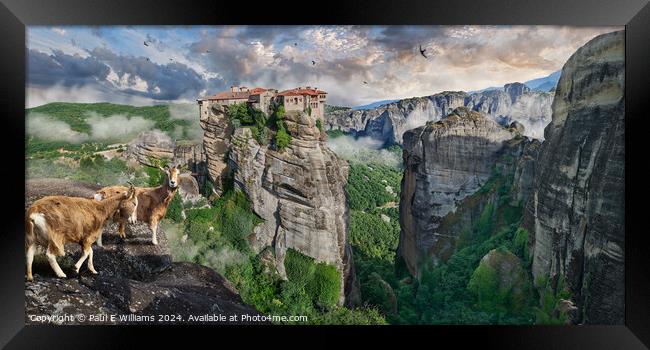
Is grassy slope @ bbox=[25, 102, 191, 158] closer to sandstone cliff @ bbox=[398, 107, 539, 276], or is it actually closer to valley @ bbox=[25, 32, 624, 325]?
valley @ bbox=[25, 32, 624, 325]

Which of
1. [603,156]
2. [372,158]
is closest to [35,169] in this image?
[372,158]

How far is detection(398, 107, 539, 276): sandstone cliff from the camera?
253 inches

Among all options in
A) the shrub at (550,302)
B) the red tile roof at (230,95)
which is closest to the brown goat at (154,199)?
the red tile roof at (230,95)

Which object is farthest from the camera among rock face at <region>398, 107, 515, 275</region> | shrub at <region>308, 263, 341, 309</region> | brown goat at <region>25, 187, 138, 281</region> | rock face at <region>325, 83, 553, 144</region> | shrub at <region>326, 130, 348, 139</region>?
rock face at <region>398, 107, 515, 275</region>

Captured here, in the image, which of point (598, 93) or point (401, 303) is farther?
point (401, 303)

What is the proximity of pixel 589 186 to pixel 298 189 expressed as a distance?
424cm

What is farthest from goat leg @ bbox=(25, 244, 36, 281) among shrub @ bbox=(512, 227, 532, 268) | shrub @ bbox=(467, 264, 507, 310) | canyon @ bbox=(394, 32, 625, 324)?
shrub @ bbox=(512, 227, 532, 268)

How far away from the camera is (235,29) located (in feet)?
18.9

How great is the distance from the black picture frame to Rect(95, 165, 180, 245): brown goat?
4.37ft

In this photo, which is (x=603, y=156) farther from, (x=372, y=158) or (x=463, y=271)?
(x=372, y=158)

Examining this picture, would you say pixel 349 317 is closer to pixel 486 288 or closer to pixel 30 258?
pixel 486 288

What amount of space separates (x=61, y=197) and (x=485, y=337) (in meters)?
6.13

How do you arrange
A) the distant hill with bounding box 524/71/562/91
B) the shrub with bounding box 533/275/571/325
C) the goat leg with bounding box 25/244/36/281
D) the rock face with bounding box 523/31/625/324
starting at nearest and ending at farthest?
the goat leg with bounding box 25/244/36/281 < the rock face with bounding box 523/31/625/324 < the shrub with bounding box 533/275/571/325 < the distant hill with bounding box 524/71/562/91

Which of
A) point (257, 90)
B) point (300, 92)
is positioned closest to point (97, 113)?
point (257, 90)
